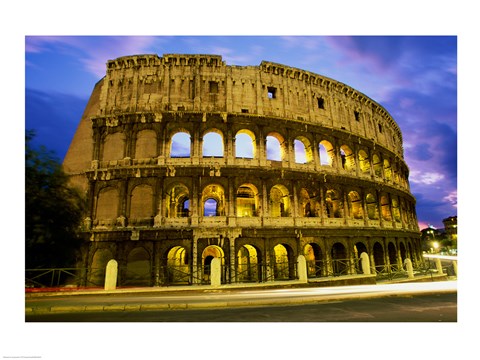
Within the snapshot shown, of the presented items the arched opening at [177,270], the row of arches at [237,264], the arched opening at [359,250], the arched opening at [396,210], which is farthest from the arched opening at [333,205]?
the arched opening at [177,270]

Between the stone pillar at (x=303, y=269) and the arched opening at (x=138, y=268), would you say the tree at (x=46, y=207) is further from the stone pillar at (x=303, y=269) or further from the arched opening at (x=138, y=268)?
the stone pillar at (x=303, y=269)

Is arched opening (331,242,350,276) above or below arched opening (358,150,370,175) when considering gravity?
below

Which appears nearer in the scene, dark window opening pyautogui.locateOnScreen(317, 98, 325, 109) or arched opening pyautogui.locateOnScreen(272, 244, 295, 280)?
arched opening pyautogui.locateOnScreen(272, 244, 295, 280)

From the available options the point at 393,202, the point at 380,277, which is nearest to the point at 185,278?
the point at 380,277

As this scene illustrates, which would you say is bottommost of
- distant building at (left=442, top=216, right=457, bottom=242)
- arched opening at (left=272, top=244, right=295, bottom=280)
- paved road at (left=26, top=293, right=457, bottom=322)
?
arched opening at (left=272, top=244, right=295, bottom=280)

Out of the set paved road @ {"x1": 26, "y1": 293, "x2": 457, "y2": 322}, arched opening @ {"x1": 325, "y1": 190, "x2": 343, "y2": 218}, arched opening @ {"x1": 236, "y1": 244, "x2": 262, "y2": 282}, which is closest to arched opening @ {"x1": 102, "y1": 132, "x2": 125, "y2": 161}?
arched opening @ {"x1": 236, "y1": 244, "x2": 262, "y2": 282}

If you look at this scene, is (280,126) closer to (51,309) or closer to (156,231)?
(156,231)

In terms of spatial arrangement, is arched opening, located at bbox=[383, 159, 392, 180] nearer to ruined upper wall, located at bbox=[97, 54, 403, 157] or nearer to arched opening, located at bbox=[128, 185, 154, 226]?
ruined upper wall, located at bbox=[97, 54, 403, 157]
